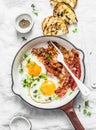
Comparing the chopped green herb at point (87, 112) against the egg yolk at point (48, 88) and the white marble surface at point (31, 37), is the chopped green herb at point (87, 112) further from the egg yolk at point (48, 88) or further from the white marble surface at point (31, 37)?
the egg yolk at point (48, 88)

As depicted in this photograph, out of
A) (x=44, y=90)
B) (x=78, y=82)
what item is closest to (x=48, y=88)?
(x=44, y=90)

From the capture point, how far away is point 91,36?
2.99m

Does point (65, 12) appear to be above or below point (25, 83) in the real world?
above

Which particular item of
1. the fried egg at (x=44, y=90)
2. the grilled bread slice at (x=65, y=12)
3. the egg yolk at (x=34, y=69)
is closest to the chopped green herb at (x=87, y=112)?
the fried egg at (x=44, y=90)

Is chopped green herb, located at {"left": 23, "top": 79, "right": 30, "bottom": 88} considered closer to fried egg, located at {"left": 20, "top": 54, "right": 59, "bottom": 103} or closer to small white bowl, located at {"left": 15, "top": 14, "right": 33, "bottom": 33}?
fried egg, located at {"left": 20, "top": 54, "right": 59, "bottom": 103}

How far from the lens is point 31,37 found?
9.91 feet

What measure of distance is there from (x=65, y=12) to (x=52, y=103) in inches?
13.5

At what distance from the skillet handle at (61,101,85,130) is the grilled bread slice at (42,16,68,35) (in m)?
0.27

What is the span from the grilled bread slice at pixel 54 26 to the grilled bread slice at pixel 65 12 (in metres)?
0.02

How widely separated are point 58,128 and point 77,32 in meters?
0.36

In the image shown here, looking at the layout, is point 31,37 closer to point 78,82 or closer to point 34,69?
point 34,69

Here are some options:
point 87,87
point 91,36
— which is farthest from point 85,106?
point 91,36

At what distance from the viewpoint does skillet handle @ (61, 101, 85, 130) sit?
9.50 feet

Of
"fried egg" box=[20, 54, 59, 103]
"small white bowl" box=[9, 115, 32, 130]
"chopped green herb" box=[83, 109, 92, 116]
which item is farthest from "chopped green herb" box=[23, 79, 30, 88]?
"chopped green herb" box=[83, 109, 92, 116]
